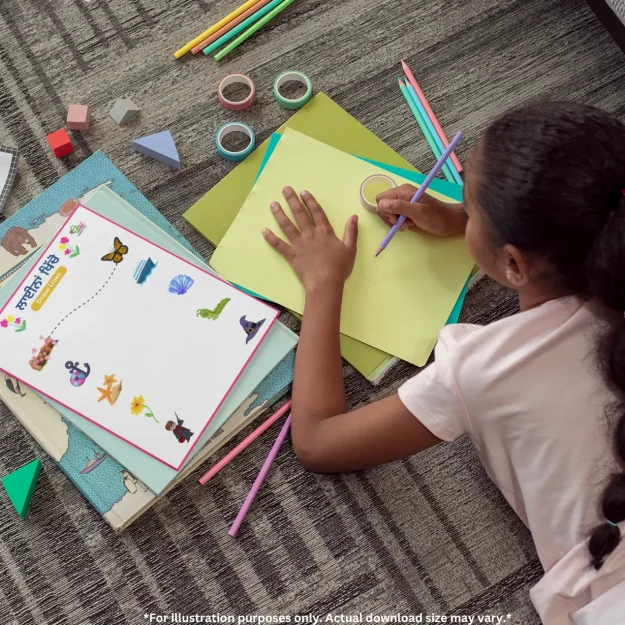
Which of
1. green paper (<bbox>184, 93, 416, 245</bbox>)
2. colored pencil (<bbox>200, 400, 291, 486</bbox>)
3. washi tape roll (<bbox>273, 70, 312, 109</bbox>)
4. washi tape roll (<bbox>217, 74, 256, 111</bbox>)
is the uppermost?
washi tape roll (<bbox>217, 74, 256, 111</bbox>)

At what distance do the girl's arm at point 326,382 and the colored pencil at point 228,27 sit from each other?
10.8 inches

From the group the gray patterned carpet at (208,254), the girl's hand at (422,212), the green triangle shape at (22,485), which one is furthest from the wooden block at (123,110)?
the green triangle shape at (22,485)

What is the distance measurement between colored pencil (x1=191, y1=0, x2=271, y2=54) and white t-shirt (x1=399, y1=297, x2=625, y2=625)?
0.58 m

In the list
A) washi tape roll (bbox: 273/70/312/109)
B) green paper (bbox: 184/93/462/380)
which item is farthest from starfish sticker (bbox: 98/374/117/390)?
washi tape roll (bbox: 273/70/312/109)

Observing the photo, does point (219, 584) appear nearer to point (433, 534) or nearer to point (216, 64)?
point (433, 534)

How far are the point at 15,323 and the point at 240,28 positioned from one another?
53cm

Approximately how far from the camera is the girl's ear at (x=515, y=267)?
61cm

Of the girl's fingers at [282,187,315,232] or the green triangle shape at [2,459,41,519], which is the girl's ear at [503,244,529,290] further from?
the green triangle shape at [2,459,41,519]

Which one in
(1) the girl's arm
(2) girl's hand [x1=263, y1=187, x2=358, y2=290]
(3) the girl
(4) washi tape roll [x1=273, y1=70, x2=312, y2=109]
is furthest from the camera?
(4) washi tape roll [x1=273, y1=70, x2=312, y2=109]

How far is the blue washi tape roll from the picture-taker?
89cm

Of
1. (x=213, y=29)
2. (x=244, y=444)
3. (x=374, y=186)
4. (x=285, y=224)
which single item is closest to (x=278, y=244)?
(x=285, y=224)

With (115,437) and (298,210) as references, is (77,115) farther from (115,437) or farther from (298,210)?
(115,437)

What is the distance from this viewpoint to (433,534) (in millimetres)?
793

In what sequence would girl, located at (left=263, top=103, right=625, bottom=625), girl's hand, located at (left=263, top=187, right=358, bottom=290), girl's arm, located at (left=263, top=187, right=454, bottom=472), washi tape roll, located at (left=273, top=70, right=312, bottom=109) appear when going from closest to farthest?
girl, located at (left=263, top=103, right=625, bottom=625) < girl's arm, located at (left=263, top=187, right=454, bottom=472) < girl's hand, located at (left=263, top=187, right=358, bottom=290) < washi tape roll, located at (left=273, top=70, right=312, bottom=109)
